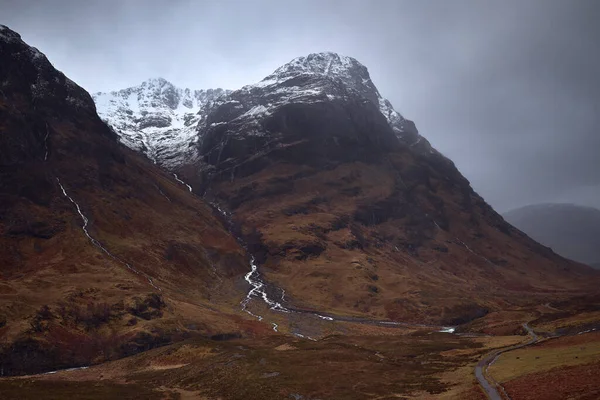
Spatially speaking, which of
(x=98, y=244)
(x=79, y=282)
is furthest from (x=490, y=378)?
(x=98, y=244)

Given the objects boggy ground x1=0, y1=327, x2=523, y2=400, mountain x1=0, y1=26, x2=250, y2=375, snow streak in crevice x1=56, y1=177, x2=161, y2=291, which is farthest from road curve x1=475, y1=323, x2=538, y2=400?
snow streak in crevice x1=56, y1=177, x2=161, y2=291

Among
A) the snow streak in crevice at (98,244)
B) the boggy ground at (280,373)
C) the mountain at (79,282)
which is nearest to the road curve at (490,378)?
the boggy ground at (280,373)

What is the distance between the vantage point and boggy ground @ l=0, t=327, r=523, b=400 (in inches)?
2426

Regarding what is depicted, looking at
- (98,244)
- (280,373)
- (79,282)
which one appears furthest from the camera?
(98,244)

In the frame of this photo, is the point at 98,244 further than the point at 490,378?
Yes

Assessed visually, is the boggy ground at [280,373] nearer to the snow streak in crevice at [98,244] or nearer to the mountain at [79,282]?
the mountain at [79,282]

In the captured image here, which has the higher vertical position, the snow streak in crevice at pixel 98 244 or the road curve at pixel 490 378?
the snow streak in crevice at pixel 98 244

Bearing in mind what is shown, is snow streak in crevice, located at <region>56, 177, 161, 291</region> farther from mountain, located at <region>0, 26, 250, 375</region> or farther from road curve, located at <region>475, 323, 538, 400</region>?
road curve, located at <region>475, 323, 538, 400</region>

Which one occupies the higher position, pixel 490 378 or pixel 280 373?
pixel 490 378

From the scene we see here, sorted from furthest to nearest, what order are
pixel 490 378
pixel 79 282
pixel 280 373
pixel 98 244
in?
1. pixel 98 244
2. pixel 79 282
3. pixel 280 373
4. pixel 490 378

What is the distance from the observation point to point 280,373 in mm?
73688

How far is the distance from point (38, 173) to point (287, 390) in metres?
172

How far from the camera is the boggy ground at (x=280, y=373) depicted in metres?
61.6

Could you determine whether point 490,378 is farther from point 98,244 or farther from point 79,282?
point 98,244
